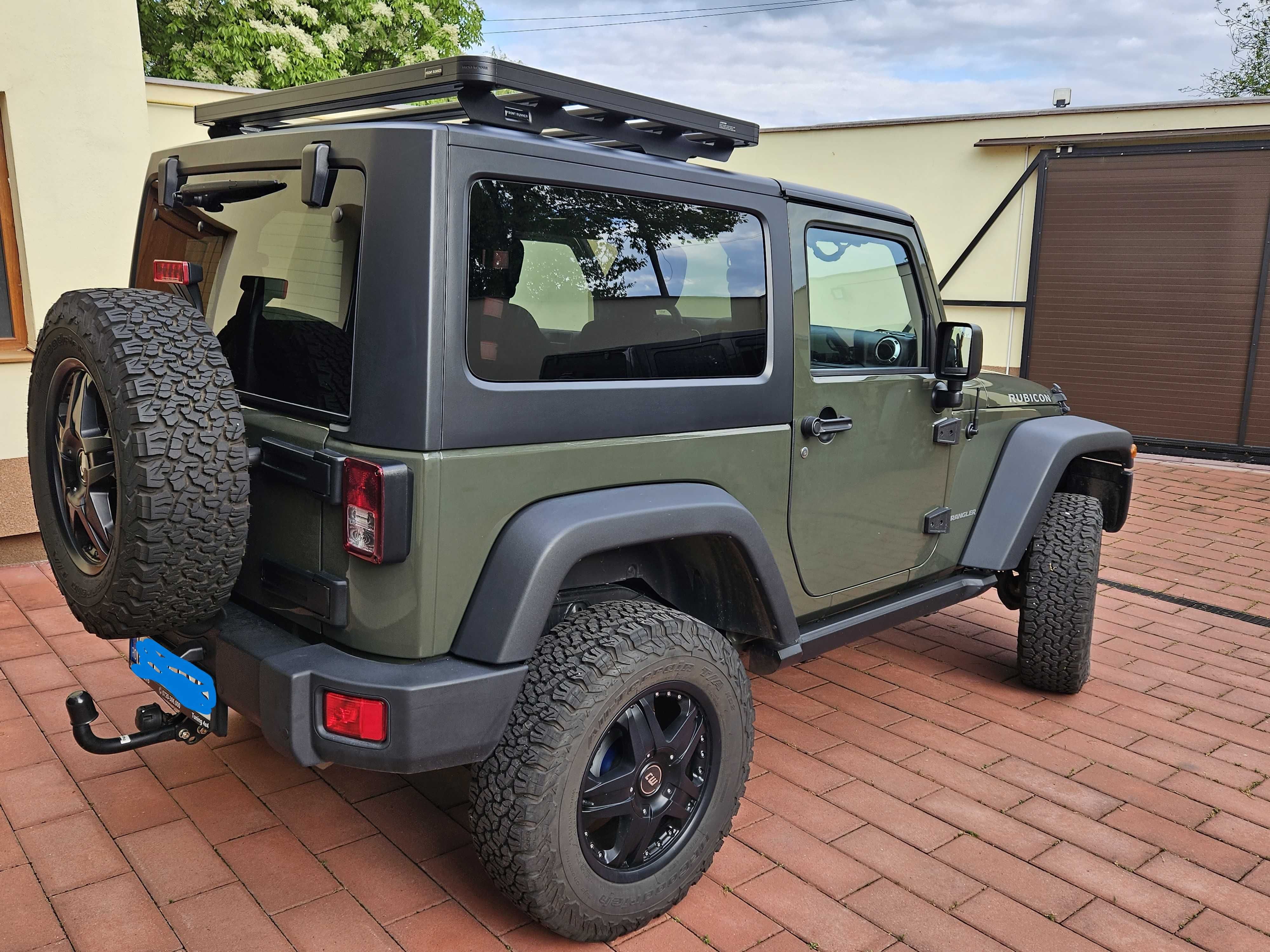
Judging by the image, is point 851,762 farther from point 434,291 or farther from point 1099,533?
point 434,291

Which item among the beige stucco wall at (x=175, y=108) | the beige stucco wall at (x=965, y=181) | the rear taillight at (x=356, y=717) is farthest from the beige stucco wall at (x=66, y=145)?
the beige stucco wall at (x=965, y=181)

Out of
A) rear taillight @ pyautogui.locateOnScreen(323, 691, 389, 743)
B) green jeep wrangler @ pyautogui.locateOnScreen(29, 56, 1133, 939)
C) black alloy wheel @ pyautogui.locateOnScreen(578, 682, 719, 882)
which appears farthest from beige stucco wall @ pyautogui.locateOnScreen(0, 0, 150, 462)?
black alloy wheel @ pyautogui.locateOnScreen(578, 682, 719, 882)

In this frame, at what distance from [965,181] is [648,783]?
10.0 metres

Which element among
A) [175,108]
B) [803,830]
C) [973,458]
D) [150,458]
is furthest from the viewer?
[175,108]

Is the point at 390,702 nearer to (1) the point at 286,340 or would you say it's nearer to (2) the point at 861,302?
(1) the point at 286,340

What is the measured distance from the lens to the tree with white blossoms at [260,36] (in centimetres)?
2095

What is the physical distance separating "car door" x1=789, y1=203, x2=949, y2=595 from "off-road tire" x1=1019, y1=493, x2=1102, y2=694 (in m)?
0.64

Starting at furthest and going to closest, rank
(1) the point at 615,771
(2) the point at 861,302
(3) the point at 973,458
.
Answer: (3) the point at 973,458 → (2) the point at 861,302 → (1) the point at 615,771

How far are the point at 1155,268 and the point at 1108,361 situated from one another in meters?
1.01

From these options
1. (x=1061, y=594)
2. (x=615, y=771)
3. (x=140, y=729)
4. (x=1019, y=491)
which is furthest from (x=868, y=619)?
(x=140, y=729)

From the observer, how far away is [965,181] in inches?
429

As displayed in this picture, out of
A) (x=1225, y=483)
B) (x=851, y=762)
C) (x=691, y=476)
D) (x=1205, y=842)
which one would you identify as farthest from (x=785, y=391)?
(x=1225, y=483)

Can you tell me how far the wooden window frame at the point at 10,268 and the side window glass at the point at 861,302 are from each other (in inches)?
164

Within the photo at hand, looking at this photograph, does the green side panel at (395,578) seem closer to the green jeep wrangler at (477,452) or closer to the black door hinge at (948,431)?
the green jeep wrangler at (477,452)
